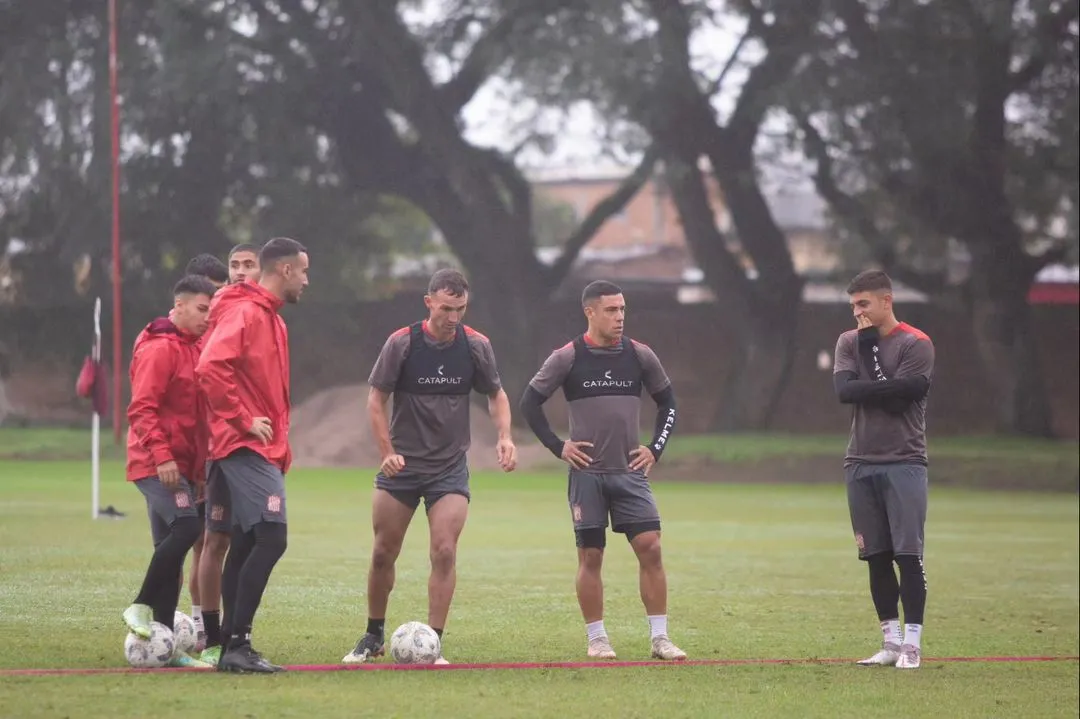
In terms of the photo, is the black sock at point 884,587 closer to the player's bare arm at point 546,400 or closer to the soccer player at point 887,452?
the soccer player at point 887,452

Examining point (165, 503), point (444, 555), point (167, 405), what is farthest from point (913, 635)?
point (167, 405)

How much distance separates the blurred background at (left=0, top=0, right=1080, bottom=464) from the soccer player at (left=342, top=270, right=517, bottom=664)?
26890 mm

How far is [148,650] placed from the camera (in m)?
9.62

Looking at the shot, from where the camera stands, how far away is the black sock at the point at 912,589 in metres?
10.7

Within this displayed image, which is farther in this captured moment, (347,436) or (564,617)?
(347,436)

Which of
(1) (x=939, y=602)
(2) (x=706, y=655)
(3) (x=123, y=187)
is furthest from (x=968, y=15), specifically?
(2) (x=706, y=655)

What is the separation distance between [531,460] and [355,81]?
34.4 feet

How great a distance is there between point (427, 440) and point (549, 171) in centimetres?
3404

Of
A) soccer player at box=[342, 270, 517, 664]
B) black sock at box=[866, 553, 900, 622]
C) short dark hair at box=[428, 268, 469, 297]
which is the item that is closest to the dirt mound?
black sock at box=[866, 553, 900, 622]

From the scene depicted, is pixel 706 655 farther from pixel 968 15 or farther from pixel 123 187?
pixel 123 187

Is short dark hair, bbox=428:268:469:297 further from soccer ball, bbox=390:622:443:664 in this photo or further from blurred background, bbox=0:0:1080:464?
blurred background, bbox=0:0:1080:464

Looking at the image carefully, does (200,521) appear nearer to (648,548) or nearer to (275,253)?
(275,253)

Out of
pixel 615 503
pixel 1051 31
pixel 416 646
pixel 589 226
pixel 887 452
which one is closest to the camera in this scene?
pixel 416 646

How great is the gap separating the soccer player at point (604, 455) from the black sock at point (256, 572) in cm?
213
